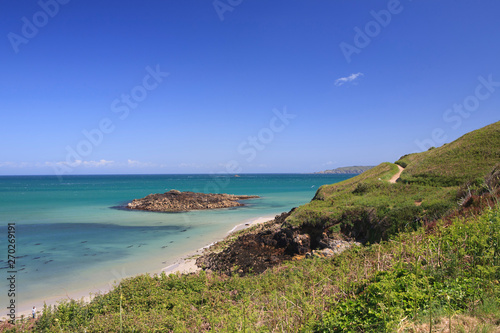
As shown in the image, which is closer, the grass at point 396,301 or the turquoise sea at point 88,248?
the grass at point 396,301

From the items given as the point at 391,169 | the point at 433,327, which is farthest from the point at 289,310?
the point at 391,169

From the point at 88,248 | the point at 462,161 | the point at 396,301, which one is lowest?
the point at 88,248

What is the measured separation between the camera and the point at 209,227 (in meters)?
33.4

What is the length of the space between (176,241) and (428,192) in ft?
71.7

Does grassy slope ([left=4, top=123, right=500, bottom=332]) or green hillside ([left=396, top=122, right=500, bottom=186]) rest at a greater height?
green hillside ([left=396, top=122, right=500, bottom=186])

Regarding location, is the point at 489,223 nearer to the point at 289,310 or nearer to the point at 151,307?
the point at 289,310

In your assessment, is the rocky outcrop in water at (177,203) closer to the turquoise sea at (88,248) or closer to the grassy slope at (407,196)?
the turquoise sea at (88,248)
